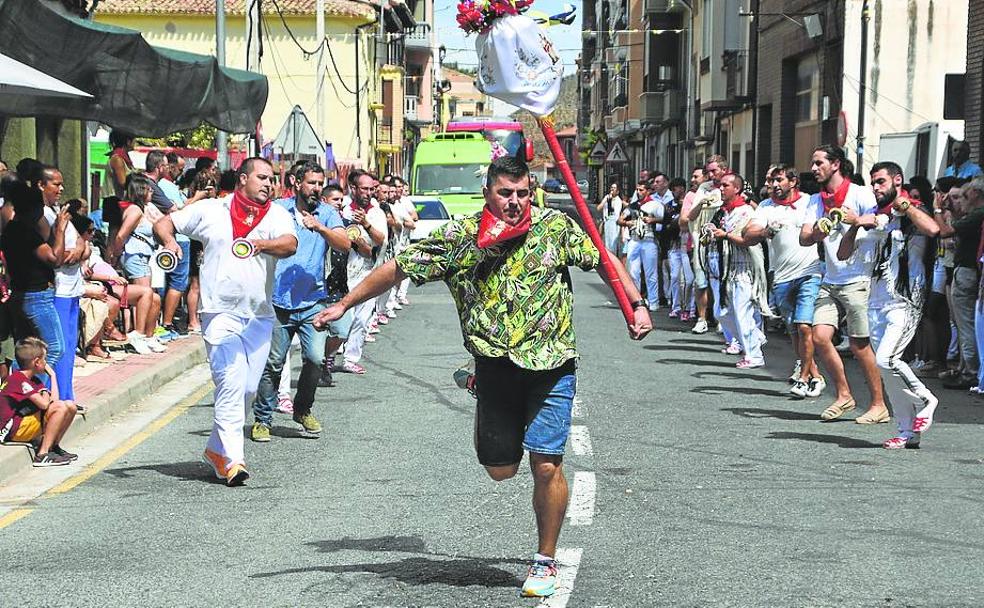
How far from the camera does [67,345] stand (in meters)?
10.4

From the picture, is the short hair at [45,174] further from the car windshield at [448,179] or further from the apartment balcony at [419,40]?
the apartment balcony at [419,40]

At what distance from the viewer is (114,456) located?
992 cm

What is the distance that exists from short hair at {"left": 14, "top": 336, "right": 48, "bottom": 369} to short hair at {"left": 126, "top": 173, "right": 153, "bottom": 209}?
5744mm

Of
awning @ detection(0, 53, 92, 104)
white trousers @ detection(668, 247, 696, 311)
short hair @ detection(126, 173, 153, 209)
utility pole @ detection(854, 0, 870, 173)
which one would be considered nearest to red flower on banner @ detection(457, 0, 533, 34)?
awning @ detection(0, 53, 92, 104)

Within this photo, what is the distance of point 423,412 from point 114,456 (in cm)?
266

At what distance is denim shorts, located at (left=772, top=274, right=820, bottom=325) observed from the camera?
40.6 feet

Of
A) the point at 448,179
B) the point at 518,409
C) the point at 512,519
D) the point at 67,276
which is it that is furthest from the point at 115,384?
the point at 448,179

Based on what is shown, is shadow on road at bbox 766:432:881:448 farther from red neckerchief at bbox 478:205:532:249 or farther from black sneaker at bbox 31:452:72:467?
black sneaker at bbox 31:452:72:467

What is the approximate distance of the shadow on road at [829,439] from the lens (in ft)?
33.3

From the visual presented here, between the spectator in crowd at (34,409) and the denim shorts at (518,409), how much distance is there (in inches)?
160

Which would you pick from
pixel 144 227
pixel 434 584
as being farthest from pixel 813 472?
pixel 144 227

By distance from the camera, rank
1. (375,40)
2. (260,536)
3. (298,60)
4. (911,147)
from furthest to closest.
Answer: (375,40)
(298,60)
(911,147)
(260,536)

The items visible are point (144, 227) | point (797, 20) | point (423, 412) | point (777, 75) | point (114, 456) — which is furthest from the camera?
point (777, 75)

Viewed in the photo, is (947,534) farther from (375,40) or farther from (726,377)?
(375,40)
